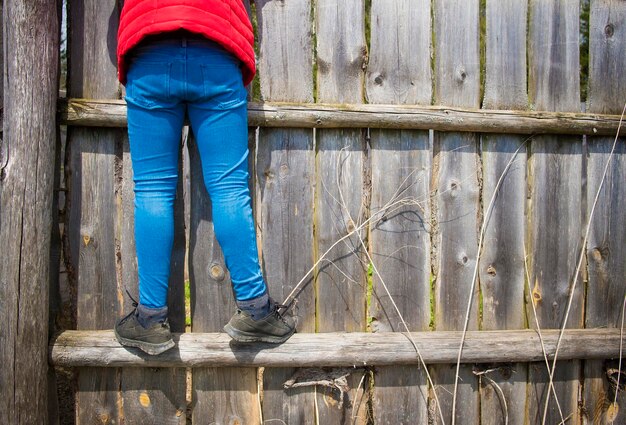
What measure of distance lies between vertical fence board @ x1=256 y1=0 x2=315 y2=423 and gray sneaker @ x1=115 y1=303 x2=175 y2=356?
1.66ft

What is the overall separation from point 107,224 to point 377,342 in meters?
1.36

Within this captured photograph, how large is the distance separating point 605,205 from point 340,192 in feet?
4.55

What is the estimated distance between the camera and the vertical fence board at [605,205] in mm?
2463

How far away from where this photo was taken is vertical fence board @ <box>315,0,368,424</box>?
7.45ft

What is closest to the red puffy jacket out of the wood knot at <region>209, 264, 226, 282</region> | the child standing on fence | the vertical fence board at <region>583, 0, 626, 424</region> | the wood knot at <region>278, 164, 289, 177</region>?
the child standing on fence

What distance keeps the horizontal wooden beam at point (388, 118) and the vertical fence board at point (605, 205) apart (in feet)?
0.52

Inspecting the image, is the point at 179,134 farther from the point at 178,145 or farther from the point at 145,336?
the point at 145,336

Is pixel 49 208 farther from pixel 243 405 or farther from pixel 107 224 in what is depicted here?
pixel 243 405

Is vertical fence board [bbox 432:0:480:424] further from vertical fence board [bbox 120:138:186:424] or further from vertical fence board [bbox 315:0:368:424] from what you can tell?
vertical fence board [bbox 120:138:186:424]

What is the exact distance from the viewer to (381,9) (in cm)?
229

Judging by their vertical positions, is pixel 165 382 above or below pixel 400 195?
below

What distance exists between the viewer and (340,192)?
2289 millimetres

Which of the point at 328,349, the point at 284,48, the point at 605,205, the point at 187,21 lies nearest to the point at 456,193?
the point at 605,205

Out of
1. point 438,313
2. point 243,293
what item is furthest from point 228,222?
point 438,313
